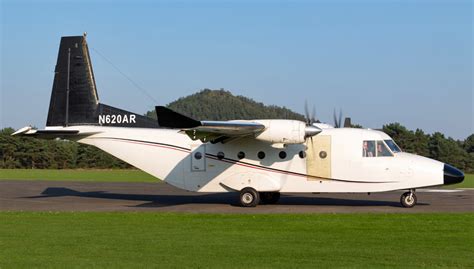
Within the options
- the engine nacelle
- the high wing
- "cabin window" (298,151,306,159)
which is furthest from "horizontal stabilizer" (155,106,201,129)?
"cabin window" (298,151,306,159)

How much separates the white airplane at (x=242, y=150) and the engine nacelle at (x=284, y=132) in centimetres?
3

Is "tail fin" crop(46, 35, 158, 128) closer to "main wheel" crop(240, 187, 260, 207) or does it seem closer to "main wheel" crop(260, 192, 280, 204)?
"main wheel" crop(240, 187, 260, 207)

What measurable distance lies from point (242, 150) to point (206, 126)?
10.8ft

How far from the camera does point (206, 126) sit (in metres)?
20.1

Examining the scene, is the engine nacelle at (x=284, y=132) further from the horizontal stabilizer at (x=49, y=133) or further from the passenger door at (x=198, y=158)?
the horizontal stabilizer at (x=49, y=133)

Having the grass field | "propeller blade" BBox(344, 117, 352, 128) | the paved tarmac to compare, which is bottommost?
the paved tarmac

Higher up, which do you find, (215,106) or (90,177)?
(215,106)

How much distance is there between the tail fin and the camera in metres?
25.4

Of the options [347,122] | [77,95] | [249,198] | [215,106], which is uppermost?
[215,106]

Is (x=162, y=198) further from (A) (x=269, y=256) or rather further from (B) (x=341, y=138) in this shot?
(A) (x=269, y=256)

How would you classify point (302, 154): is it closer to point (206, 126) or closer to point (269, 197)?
point (269, 197)

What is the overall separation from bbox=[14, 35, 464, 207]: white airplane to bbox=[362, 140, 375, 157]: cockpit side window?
0.12 feet

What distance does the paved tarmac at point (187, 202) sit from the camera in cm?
2152

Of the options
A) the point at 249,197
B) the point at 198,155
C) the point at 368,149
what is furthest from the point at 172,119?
the point at 368,149
